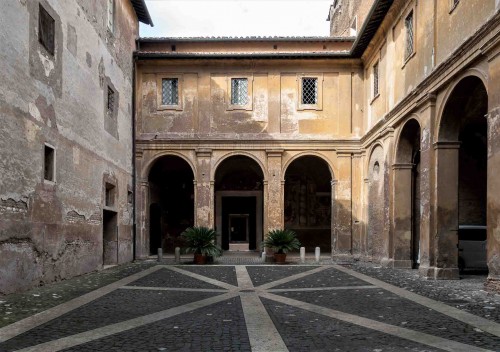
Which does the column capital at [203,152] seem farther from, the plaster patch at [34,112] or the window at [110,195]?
the plaster patch at [34,112]

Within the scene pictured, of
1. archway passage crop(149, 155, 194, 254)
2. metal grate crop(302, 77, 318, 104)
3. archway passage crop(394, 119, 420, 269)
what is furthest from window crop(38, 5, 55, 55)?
archway passage crop(149, 155, 194, 254)

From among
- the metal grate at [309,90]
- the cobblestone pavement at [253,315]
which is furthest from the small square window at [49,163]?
the metal grate at [309,90]

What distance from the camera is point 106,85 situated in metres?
15.2

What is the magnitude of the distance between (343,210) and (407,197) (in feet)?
15.4

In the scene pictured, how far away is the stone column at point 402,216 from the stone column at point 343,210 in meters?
4.36

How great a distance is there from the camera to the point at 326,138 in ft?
63.9

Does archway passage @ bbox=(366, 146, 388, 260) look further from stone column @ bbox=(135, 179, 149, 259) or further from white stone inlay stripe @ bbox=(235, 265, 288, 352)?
stone column @ bbox=(135, 179, 149, 259)

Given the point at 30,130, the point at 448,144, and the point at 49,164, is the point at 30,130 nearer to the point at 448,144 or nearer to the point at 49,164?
the point at 49,164

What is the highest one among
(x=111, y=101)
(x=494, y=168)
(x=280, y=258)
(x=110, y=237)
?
(x=111, y=101)

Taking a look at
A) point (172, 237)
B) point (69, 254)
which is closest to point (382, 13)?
point (69, 254)

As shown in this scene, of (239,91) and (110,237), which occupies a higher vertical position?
(239,91)

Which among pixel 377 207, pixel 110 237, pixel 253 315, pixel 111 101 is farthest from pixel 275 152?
pixel 253 315

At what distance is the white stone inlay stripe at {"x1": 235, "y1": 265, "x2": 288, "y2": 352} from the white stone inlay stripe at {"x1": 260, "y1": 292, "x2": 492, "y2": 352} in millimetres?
678

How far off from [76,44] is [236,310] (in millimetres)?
8599
